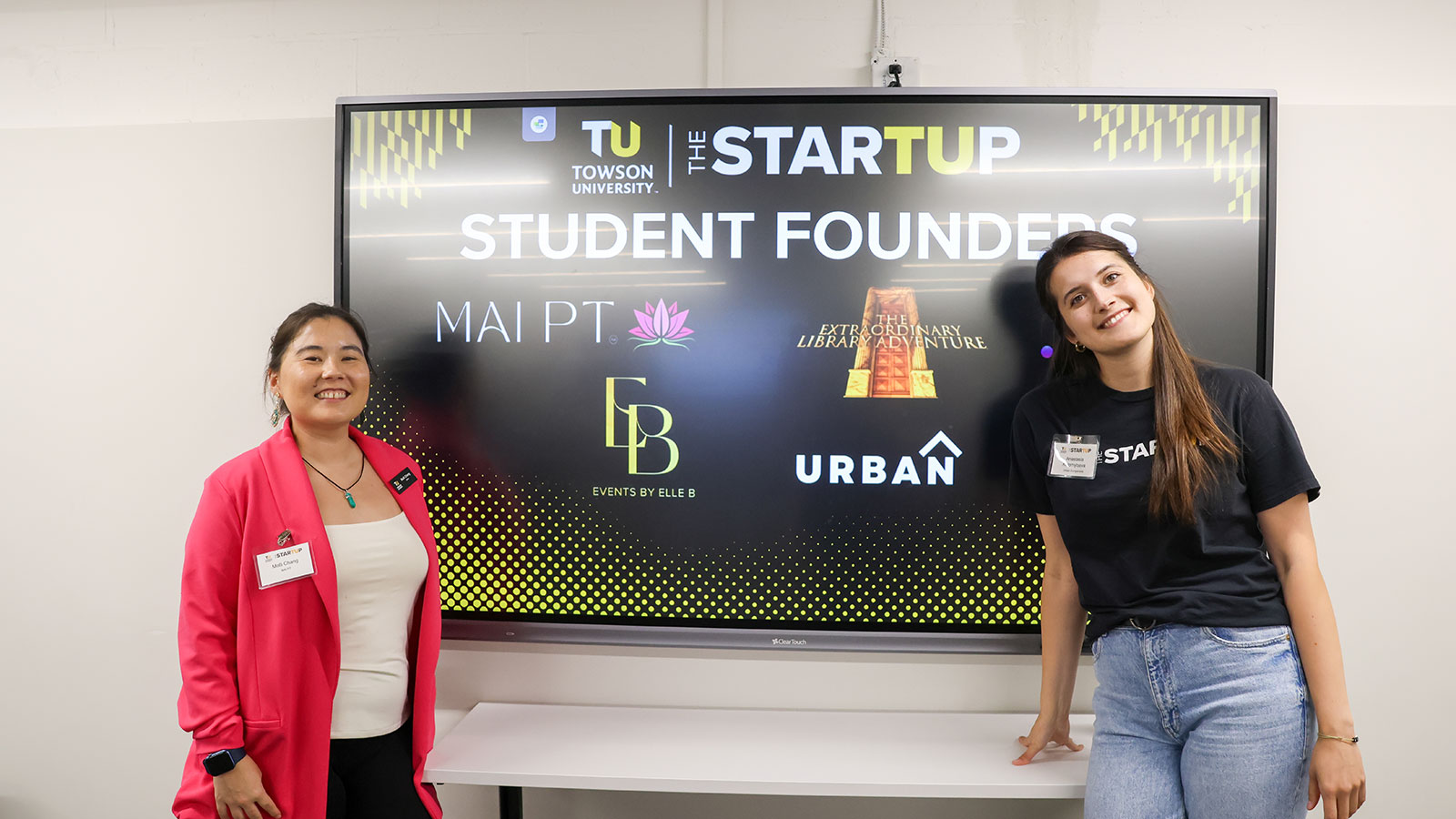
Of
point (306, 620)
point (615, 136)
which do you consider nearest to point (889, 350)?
point (615, 136)

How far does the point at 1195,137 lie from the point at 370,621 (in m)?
2.48

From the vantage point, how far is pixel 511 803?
6.80 ft

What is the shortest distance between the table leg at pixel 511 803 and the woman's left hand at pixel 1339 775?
1.83 meters

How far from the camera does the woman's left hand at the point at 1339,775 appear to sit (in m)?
1.46

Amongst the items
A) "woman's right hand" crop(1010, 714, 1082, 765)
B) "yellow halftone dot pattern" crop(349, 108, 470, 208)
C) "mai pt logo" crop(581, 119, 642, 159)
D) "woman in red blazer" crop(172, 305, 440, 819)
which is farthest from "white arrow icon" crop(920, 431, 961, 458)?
"yellow halftone dot pattern" crop(349, 108, 470, 208)

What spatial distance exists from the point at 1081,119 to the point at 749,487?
1.41 metres

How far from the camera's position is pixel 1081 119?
215 cm

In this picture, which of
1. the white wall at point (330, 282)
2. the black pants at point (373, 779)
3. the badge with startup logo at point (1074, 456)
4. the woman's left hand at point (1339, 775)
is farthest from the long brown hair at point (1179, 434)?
the black pants at point (373, 779)

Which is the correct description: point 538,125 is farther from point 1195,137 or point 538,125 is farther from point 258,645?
point 1195,137

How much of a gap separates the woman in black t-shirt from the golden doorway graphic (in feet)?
1.55

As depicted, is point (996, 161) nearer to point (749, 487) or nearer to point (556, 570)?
point (749, 487)

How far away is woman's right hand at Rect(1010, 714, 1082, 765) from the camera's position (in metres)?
1.87

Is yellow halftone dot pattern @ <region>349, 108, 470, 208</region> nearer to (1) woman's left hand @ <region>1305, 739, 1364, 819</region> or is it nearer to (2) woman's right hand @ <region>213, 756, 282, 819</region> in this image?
(2) woman's right hand @ <region>213, 756, 282, 819</region>

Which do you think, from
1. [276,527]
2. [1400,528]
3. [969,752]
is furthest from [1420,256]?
[276,527]
